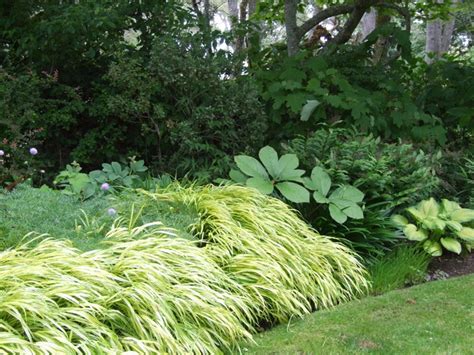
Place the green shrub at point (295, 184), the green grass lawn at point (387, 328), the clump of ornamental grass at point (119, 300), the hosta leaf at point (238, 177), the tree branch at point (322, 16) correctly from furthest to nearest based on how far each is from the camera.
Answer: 1. the tree branch at point (322, 16)
2. the hosta leaf at point (238, 177)
3. the green shrub at point (295, 184)
4. the green grass lawn at point (387, 328)
5. the clump of ornamental grass at point (119, 300)

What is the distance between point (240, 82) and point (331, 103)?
1090mm

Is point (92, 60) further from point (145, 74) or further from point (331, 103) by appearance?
point (331, 103)

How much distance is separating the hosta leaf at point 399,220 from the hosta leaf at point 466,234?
45 cm

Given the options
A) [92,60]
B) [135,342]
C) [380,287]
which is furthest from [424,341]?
[92,60]

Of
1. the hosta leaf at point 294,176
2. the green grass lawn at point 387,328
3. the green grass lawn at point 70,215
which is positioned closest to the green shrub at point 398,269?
the green grass lawn at point 387,328

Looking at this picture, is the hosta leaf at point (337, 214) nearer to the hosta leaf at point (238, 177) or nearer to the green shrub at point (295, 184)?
the green shrub at point (295, 184)

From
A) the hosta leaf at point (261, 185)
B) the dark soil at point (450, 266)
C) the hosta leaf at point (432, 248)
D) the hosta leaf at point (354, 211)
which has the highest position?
the hosta leaf at point (261, 185)

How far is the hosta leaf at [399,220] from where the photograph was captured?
16.1 feet

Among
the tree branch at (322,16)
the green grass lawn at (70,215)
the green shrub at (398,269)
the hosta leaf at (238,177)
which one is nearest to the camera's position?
the green grass lawn at (70,215)

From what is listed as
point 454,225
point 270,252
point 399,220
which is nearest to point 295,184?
point 399,220

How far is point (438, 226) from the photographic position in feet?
15.7

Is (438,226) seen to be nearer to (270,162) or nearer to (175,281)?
(270,162)

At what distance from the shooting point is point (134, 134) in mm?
6398

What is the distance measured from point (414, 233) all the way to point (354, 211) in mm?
606
